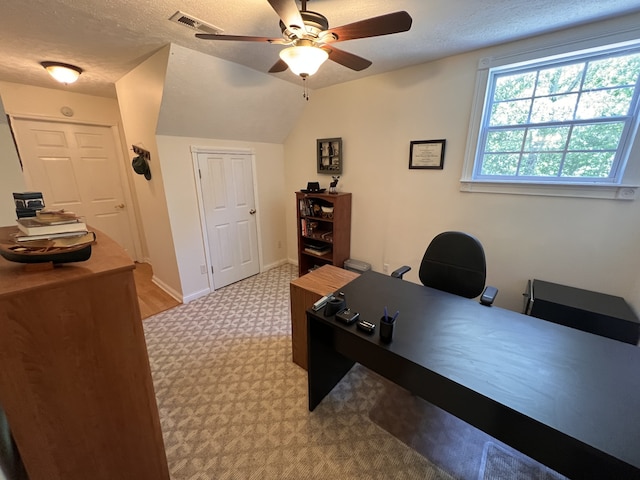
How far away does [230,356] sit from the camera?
2098 mm

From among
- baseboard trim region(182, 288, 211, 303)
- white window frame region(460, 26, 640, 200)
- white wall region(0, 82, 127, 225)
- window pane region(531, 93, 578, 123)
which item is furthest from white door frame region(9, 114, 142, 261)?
window pane region(531, 93, 578, 123)

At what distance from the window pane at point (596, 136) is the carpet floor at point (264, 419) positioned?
226 cm

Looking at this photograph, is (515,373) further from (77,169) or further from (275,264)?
(77,169)

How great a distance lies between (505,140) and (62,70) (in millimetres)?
4076

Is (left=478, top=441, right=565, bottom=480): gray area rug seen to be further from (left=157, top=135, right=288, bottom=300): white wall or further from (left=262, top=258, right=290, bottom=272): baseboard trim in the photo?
(left=262, top=258, right=290, bottom=272): baseboard trim

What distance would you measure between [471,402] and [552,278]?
6.25ft

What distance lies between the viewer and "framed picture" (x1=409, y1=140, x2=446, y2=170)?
2.50 metres

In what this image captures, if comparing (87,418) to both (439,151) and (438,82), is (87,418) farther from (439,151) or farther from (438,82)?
(438,82)

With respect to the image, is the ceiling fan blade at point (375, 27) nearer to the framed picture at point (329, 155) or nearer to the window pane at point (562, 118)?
the window pane at point (562, 118)

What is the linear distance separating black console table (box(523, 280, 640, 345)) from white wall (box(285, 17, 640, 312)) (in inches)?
5.8

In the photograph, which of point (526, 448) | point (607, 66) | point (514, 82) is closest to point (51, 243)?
point (526, 448)

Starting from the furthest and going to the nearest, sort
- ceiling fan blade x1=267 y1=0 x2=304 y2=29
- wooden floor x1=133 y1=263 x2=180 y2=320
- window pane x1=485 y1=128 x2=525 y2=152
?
Result: 1. wooden floor x1=133 y1=263 x2=180 y2=320
2. window pane x1=485 y1=128 x2=525 y2=152
3. ceiling fan blade x1=267 y1=0 x2=304 y2=29

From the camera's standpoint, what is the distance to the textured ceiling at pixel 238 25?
1531 mm

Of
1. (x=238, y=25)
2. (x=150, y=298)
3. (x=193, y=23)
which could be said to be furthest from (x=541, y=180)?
(x=150, y=298)
